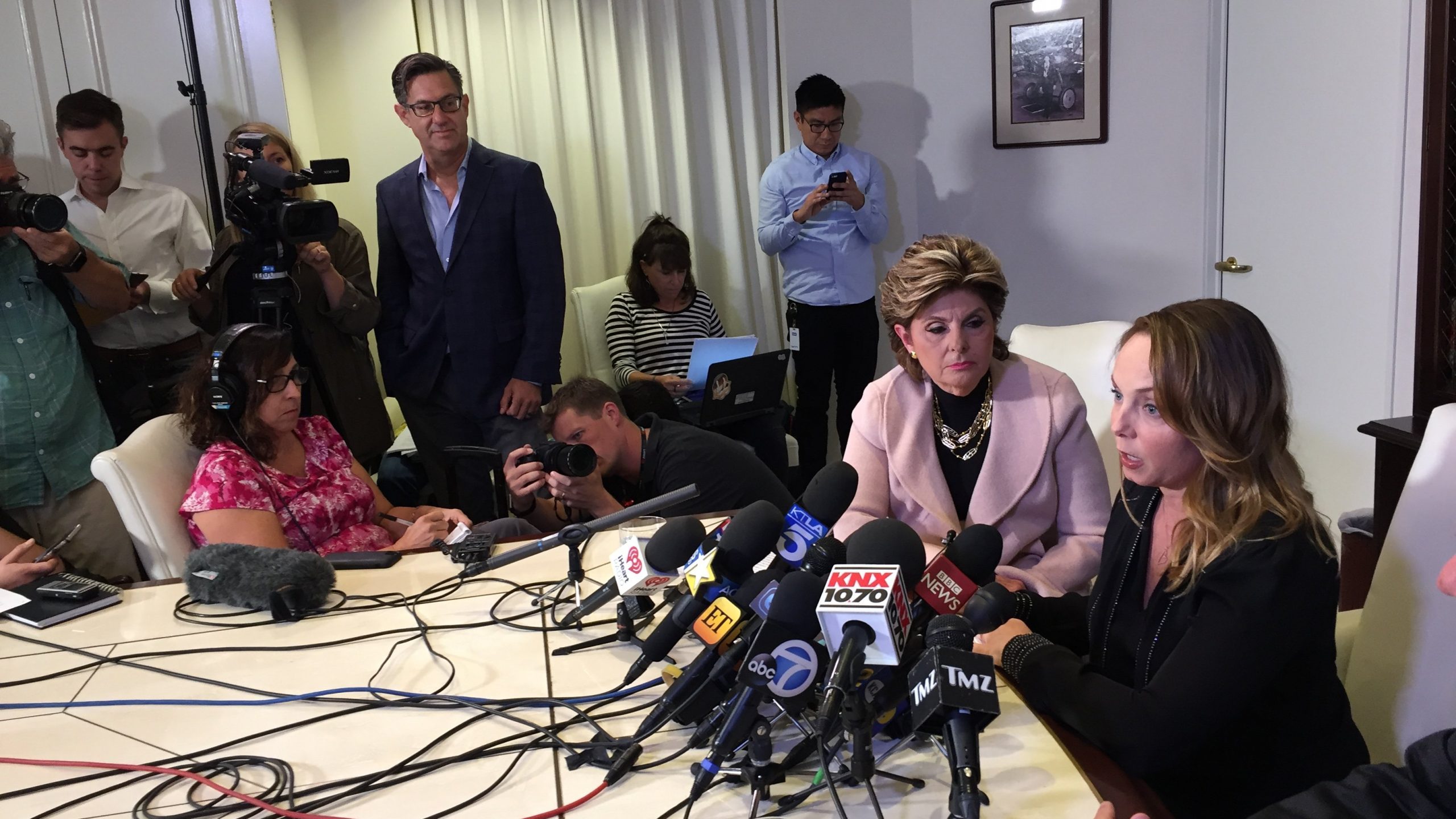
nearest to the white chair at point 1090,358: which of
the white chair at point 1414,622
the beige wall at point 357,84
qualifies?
the white chair at point 1414,622

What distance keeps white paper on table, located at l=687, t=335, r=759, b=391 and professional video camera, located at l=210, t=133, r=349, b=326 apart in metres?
1.38

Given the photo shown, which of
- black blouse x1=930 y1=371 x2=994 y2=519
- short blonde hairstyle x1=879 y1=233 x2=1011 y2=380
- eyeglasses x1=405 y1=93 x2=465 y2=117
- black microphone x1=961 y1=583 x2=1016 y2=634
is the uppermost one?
eyeglasses x1=405 y1=93 x2=465 y2=117

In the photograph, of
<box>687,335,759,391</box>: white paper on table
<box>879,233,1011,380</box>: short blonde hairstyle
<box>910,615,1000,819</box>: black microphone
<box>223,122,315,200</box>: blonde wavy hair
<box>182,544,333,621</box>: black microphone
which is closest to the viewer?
<box>910,615,1000,819</box>: black microphone

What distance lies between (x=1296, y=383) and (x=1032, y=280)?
1146 millimetres

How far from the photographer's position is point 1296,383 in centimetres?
345

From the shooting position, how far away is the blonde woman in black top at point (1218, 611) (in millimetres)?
1161

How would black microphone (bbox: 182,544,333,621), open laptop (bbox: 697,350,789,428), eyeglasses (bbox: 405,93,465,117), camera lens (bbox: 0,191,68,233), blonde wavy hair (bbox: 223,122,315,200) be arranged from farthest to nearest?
1. open laptop (bbox: 697,350,789,428)
2. blonde wavy hair (bbox: 223,122,315,200)
3. eyeglasses (bbox: 405,93,465,117)
4. camera lens (bbox: 0,191,68,233)
5. black microphone (bbox: 182,544,333,621)

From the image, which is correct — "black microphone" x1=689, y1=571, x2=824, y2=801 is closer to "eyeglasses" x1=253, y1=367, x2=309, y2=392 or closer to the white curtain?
"eyeglasses" x1=253, y1=367, x2=309, y2=392

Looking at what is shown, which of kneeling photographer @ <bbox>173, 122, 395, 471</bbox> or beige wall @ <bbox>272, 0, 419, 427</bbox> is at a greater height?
beige wall @ <bbox>272, 0, 419, 427</bbox>

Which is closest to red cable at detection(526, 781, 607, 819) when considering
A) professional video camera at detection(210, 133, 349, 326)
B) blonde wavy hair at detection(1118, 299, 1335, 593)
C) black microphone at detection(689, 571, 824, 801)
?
black microphone at detection(689, 571, 824, 801)

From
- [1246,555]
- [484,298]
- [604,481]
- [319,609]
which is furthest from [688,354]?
[1246,555]

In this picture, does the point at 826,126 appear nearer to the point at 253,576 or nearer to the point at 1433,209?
the point at 1433,209

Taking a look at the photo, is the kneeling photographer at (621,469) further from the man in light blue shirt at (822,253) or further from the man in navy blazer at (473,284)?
the man in light blue shirt at (822,253)

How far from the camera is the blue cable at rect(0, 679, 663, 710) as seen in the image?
51.8 inches
